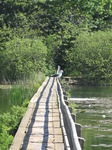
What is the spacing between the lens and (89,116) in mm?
27391

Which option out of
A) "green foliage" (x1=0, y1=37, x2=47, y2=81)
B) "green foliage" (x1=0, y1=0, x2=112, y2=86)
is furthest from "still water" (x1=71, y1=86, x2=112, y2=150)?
"green foliage" (x1=0, y1=0, x2=112, y2=86)

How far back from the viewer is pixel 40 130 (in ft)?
46.3

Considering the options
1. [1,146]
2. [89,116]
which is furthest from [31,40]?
[1,146]

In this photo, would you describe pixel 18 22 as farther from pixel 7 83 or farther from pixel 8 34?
pixel 7 83

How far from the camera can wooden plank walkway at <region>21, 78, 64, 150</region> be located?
12.0m

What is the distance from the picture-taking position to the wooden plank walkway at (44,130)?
12027 millimetres

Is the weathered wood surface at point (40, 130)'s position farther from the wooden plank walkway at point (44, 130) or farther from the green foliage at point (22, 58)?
the green foliage at point (22, 58)

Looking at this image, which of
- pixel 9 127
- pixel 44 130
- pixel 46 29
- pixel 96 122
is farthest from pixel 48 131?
pixel 46 29

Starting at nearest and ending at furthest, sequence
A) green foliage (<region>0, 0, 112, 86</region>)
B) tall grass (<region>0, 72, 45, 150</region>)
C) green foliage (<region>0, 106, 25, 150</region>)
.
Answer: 1. green foliage (<region>0, 106, 25, 150</region>)
2. tall grass (<region>0, 72, 45, 150</region>)
3. green foliage (<region>0, 0, 112, 86</region>)

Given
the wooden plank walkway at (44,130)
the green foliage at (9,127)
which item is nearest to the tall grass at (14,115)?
the green foliage at (9,127)

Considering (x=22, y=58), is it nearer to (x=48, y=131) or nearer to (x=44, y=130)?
(x=44, y=130)

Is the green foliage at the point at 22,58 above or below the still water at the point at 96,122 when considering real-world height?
above

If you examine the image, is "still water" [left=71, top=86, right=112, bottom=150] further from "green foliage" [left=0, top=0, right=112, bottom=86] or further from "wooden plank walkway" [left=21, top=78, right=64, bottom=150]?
"green foliage" [left=0, top=0, right=112, bottom=86]

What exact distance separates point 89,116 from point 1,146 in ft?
53.3
